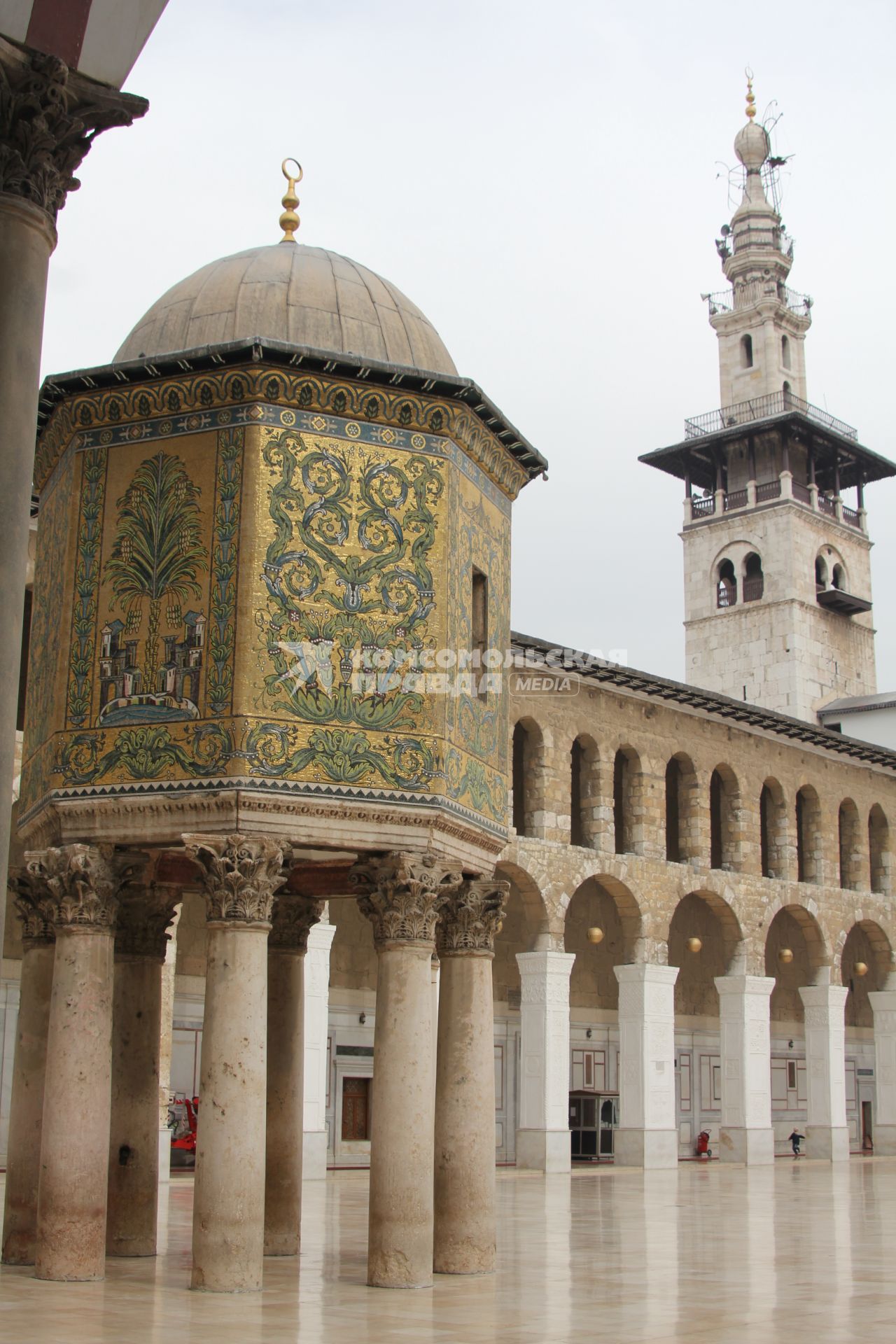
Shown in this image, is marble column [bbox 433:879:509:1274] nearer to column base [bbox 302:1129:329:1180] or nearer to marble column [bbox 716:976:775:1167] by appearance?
column base [bbox 302:1129:329:1180]

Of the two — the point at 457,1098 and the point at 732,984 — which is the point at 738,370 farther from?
the point at 457,1098

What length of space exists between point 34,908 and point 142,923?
3.17ft

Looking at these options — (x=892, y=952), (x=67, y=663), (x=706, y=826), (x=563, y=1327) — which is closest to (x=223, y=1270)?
(x=563, y=1327)

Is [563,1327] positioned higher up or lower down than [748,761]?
lower down

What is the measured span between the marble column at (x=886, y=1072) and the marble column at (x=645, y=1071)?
319 inches

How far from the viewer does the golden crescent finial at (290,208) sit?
455 inches

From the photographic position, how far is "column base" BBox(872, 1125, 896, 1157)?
1331 inches

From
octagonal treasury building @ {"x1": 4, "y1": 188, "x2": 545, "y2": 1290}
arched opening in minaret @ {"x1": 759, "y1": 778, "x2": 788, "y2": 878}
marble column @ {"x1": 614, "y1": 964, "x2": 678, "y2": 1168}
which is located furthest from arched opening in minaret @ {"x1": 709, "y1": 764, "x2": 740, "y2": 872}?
octagonal treasury building @ {"x1": 4, "y1": 188, "x2": 545, "y2": 1290}

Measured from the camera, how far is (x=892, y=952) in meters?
33.8

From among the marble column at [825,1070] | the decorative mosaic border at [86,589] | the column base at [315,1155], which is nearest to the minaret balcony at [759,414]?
the marble column at [825,1070]

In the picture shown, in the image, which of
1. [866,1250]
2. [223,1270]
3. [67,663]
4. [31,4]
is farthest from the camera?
[866,1250]

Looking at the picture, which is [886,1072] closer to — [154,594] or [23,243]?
[154,594]

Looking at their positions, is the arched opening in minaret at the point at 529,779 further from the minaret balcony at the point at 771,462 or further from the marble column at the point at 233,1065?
the minaret balcony at the point at 771,462

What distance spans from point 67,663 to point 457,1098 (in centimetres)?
379
